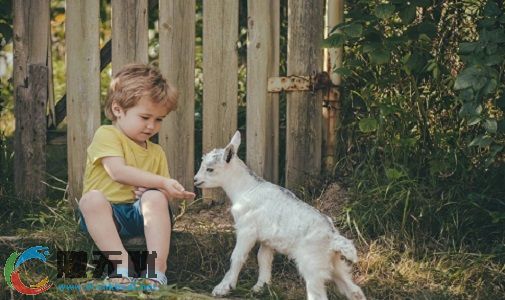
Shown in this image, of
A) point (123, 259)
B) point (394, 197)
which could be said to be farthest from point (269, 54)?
point (123, 259)

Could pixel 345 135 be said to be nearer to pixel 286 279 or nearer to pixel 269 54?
pixel 269 54

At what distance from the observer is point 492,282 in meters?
4.39

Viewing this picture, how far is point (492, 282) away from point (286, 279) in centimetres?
109

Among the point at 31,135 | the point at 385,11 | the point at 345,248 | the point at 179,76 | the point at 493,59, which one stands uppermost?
the point at 385,11

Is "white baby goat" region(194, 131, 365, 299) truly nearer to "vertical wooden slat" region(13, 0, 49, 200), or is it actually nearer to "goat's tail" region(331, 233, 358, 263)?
"goat's tail" region(331, 233, 358, 263)

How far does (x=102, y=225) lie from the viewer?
409cm

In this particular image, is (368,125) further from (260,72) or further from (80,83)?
(80,83)

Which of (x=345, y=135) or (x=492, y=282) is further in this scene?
(x=345, y=135)

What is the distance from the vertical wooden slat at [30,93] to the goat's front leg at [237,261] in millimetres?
1628

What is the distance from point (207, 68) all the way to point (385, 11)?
1183mm

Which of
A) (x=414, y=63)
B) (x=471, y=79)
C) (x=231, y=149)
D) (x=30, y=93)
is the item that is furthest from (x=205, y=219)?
(x=471, y=79)

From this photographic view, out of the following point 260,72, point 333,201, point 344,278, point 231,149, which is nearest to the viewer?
point 344,278

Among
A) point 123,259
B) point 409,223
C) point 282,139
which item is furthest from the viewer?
point 282,139

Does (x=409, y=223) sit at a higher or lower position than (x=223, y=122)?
lower
